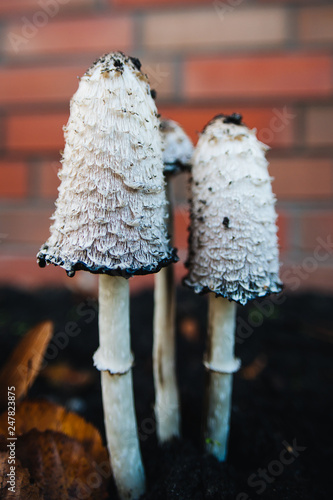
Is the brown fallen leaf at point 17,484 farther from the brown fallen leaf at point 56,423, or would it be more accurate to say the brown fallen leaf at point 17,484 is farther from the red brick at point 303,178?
the red brick at point 303,178

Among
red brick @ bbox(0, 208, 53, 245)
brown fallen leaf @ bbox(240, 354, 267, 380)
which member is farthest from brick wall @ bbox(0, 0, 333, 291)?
brown fallen leaf @ bbox(240, 354, 267, 380)

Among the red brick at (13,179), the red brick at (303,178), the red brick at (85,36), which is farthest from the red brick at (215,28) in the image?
the red brick at (13,179)

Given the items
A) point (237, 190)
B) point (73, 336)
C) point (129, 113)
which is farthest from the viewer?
point (73, 336)

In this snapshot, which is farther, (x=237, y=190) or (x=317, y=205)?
(x=317, y=205)

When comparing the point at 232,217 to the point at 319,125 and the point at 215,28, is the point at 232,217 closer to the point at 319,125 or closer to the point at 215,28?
the point at 319,125

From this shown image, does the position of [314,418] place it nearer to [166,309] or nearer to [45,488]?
[166,309]

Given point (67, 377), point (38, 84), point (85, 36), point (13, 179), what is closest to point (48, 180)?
point (13, 179)

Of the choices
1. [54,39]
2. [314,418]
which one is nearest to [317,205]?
[314,418]
